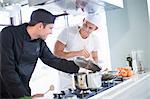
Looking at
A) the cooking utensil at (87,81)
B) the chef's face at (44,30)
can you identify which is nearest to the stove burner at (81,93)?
the cooking utensil at (87,81)

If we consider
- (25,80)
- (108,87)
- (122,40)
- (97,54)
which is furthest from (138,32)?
(25,80)

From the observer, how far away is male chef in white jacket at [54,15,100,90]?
1794mm

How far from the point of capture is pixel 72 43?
1.97 metres

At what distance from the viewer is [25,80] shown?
142 centimetres

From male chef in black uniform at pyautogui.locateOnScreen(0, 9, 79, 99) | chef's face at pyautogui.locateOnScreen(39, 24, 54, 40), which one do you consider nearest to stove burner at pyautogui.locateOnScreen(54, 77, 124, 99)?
male chef in black uniform at pyautogui.locateOnScreen(0, 9, 79, 99)

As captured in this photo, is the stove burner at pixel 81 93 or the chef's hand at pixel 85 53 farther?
the chef's hand at pixel 85 53

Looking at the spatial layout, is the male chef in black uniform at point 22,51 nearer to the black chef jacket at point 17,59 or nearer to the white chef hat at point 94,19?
the black chef jacket at point 17,59

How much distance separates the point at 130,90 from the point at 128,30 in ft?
4.18

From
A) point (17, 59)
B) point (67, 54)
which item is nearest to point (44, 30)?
point (17, 59)

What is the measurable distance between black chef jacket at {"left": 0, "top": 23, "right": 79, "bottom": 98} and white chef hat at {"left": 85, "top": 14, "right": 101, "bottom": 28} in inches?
30.6

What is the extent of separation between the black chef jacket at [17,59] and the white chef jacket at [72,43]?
34cm

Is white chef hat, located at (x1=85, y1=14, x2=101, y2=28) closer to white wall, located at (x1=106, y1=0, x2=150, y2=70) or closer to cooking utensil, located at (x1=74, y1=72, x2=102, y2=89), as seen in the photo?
white wall, located at (x1=106, y1=0, x2=150, y2=70)

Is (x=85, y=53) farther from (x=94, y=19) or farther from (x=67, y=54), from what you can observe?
(x=94, y=19)

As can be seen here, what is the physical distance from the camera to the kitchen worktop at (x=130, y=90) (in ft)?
5.19
